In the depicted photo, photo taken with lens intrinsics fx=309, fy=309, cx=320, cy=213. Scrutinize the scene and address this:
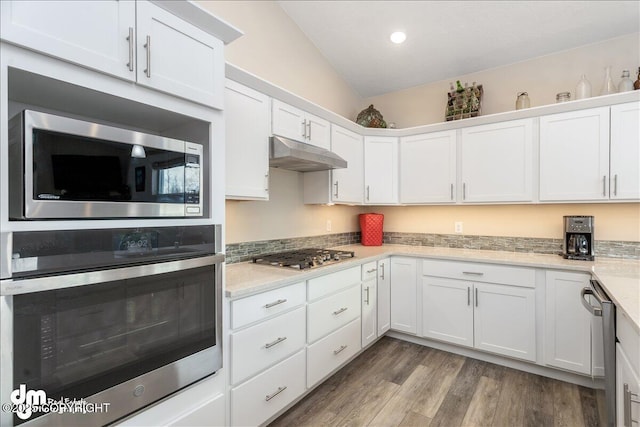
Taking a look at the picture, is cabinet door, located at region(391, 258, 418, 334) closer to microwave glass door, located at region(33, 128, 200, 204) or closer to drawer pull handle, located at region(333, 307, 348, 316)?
drawer pull handle, located at region(333, 307, 348, 316)

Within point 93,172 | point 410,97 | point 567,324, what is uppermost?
point 410,97

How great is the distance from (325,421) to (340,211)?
84.4 inches

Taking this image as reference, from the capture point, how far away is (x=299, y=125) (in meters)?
2.51

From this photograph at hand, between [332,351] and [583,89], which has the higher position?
[583,89]

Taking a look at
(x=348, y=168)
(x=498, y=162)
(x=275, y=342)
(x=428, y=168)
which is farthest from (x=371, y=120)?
(x=275, y=342)

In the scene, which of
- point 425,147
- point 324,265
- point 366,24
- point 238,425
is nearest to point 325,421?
point 238,425

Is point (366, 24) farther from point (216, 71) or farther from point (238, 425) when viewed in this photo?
point (238, 425)

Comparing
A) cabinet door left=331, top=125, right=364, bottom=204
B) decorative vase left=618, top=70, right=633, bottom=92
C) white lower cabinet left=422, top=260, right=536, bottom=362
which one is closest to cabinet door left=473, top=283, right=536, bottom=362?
white lower cabinet left=422, top=260, right=536, bottom=362

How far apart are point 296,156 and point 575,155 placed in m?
2.31

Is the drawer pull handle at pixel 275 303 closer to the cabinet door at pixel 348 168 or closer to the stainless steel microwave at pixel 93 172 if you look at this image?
the stainless steel microwave at pixel 93 172

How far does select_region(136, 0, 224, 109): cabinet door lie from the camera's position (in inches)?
48.0

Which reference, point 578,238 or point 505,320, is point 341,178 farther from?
point 578,238

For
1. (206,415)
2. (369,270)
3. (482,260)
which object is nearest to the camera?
(206,415)

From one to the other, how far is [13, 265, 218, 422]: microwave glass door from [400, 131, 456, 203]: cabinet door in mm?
2492
